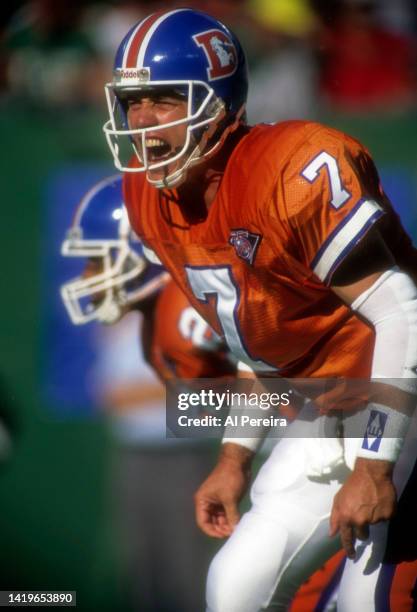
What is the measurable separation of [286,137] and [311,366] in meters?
0.35

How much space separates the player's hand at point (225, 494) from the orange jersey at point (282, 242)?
0.46 feet

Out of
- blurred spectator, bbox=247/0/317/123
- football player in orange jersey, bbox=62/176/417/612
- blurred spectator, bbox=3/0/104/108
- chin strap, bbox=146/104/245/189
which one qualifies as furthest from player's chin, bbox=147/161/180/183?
blurred spectator, bbox=3/0/104/108

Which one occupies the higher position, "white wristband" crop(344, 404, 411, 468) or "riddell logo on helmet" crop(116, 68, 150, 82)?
"riddell logo on helmet" crop(116, 68, 150, 82)

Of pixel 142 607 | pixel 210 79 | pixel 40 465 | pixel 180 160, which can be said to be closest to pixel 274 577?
pixel 180 160

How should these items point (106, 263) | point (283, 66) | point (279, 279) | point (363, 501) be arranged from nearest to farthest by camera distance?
1. point (363, 501)
2. point (279, 279)
3. point (106, 263)
4. point (283, 66)

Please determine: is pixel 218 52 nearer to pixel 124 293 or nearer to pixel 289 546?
pixel 124 293

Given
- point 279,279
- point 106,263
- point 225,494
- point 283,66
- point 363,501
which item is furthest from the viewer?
point 283,66

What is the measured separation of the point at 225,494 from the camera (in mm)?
1685

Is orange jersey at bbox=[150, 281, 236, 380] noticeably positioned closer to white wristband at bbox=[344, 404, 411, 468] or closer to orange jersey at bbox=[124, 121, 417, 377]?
orange jersey at bbox=[124, 121, 417, 377]

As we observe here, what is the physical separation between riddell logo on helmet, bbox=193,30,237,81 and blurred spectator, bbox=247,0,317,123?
0.94m

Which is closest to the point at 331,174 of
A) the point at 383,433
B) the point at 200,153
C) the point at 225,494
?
the point at 200,153

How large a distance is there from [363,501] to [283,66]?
1475 mm

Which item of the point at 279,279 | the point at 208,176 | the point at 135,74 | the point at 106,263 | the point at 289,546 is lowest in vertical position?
the point at 289,546

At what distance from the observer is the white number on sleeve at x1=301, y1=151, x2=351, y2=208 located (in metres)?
1.46
